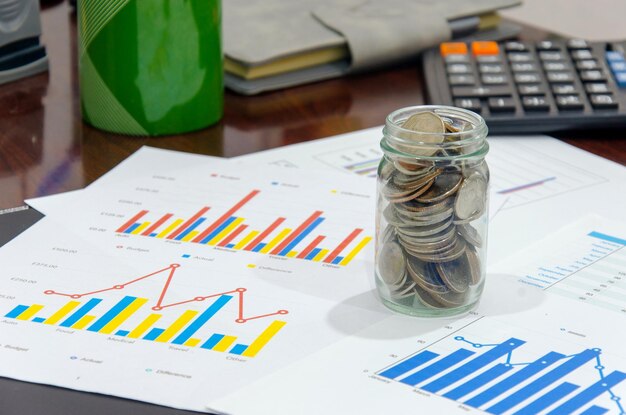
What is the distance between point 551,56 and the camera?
35.3 inches

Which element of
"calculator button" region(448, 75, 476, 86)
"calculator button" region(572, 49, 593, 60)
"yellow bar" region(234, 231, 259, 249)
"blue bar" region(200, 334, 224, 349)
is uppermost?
"calculator button" region(572, 49, 593, 60)

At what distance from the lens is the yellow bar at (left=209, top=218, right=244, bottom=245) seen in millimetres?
639

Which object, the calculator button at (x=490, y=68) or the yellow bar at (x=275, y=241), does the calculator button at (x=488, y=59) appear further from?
the yellow bar at (x=275, y=241)

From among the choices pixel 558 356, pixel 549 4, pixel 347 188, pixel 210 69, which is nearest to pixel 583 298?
pixel 558 356

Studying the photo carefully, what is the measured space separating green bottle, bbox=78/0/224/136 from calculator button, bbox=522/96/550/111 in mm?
249

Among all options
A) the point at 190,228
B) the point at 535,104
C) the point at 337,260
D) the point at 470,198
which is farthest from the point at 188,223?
the point at 535,104

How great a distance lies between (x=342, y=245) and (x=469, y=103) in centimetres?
23

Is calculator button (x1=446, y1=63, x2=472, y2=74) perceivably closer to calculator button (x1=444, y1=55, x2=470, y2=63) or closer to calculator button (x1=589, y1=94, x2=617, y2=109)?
calculator button (x1=444, y1=55, x2=470, y2=63)

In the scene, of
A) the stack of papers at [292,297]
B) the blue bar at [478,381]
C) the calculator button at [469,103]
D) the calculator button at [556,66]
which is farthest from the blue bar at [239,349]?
the calculator button at [556,66]

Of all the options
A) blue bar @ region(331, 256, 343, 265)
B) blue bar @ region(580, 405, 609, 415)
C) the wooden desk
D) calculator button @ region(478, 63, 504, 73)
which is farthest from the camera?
calculator button @ region(478, 63, 504, 73)

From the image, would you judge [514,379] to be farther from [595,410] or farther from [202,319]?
[202,319]

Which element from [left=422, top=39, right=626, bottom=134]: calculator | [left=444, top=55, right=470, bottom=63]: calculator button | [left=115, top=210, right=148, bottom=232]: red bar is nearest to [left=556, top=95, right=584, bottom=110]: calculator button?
[left=422, top=39, right=626, bottom=134]: calculator

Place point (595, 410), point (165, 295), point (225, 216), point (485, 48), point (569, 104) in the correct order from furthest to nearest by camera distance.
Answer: point (485, 48)
point (569, 104)
point (225, 216)
point (165, 295)
point (595, 410)

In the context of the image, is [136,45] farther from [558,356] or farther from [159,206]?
[558,356]
